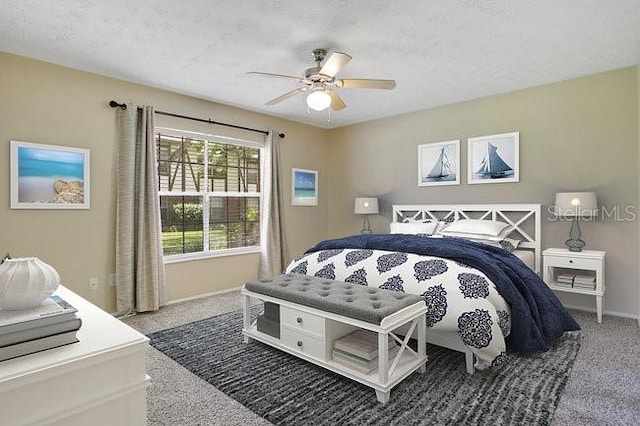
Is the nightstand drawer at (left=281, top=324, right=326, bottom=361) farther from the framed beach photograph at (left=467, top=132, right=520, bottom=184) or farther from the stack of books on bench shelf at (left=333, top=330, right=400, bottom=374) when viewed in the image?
the framed beach photograph at (left=467, top=132, right=520, bottom=184)

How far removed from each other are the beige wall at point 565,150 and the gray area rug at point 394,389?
4.68ft

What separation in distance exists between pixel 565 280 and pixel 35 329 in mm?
4186

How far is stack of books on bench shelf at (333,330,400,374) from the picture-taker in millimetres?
2168

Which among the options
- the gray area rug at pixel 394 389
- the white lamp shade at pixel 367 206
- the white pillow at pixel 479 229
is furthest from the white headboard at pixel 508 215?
the gray area rug at pixel 394 389

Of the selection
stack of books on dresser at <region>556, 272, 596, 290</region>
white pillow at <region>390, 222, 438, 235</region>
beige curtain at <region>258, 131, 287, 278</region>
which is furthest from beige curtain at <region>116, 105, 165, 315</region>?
stack of books on dresser at <region>556, 272, 596, 290</region>

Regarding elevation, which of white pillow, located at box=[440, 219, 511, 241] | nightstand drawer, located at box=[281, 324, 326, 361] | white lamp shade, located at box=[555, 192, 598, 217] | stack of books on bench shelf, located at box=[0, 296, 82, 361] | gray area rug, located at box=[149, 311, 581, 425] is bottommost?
gray area rug, located at box=[149, 311, 581, 425]

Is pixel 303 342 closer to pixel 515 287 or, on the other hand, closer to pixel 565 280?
pixel 515 287

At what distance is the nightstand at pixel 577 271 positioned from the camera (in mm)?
3383

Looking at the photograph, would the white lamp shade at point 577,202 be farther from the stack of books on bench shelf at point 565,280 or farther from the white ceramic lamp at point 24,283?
the white ceramic lamp at point 24,283

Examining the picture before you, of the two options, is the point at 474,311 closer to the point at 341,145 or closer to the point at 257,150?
the point at 257,150

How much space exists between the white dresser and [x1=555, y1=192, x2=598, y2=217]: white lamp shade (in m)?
3.91

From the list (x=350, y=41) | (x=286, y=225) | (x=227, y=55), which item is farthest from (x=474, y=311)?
(x=286, y=225)

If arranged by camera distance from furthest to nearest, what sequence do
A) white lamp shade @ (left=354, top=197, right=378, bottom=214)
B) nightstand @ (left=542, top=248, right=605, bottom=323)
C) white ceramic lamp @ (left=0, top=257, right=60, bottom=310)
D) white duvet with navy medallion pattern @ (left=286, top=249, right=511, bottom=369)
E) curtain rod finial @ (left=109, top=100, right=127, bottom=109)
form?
1. white lamp shade @ (left=354, top=197, right=378, bottom=214)
2. curtain rod finial @ (left=109, top=100, right=127, bottom=109)
3. nightstand @ (left=542, top=248, right=605, bottom=323)
4. white duvet with navy medallion pattern @ (left=286, top=249, right=511, bottom=369)
5. white ceramic lamp @ (left=0, top=257, right=60, bottom=310)

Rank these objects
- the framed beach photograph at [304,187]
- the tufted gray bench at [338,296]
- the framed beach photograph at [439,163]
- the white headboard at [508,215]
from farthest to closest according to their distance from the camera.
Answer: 1. the framed beach photograph at [304,187]
2. the framed beach photograph at [439,163]
3. the white headboard at [508,215]
4. the tufted gray bench at [338,296]
